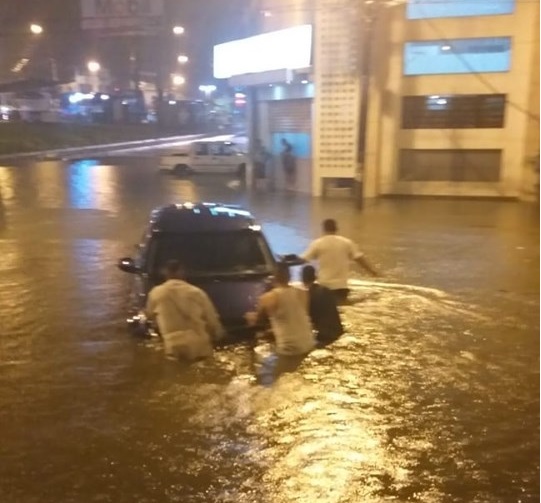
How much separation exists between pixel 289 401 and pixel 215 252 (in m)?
2.78

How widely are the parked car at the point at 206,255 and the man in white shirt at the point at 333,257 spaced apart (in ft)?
4.62

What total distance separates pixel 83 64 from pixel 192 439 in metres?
67.6

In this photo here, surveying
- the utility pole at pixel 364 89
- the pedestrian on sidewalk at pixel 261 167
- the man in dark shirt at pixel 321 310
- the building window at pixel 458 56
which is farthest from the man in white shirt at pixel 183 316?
the pedestrian on sidewalk at pixel 261 167

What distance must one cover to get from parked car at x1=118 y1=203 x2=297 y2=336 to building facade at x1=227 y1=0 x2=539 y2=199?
1473cm

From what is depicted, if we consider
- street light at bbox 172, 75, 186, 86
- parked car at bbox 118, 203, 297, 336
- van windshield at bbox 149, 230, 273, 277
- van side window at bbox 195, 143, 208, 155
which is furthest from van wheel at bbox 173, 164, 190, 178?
street light at bbox 172, 75, 186, 86

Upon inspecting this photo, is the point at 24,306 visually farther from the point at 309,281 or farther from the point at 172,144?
the point at 172,144

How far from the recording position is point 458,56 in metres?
25.2

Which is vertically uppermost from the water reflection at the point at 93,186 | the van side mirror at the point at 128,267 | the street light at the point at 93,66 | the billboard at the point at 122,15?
the billboard at the point at 122,15

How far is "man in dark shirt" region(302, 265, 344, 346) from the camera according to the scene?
928cm

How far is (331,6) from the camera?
24672mm

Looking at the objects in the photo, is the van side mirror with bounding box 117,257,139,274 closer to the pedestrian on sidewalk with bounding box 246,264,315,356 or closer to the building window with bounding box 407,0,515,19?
the pedestrian on sidewalk with bounding box 246,264,315,356

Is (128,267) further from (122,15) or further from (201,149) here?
(201,149)

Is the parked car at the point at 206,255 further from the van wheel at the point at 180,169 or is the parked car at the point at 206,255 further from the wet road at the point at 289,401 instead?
the van wheel at the point at 180,169

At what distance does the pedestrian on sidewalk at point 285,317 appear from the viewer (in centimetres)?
841
